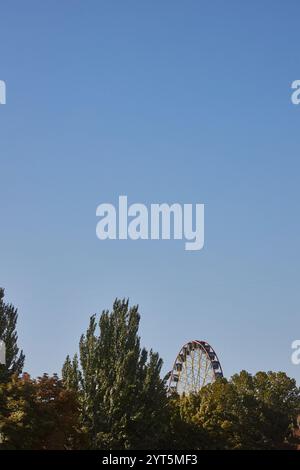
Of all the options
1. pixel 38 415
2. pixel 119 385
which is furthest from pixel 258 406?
pixel 38 415

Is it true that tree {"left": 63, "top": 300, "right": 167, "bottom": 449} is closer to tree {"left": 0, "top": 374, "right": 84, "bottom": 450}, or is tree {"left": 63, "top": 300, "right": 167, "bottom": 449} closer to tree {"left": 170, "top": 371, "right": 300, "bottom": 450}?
tree {"left": 0, "top": 374, "right": 84, "bottom": 450}

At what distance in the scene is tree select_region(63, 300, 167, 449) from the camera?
155ft

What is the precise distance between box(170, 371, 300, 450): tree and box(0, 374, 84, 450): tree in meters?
16.3

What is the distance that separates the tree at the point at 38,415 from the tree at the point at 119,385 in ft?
6.08

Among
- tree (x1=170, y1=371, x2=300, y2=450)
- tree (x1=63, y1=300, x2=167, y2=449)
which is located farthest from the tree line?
tree (x1=170, y1=371, x2=300, y2=450)

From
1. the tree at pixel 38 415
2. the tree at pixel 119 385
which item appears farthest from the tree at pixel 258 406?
the tree at pixel 38 415

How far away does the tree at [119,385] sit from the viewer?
47.1 metres

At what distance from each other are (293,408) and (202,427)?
A: 2159 centimetres

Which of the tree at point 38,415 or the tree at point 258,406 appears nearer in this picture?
the tree at point 38,415

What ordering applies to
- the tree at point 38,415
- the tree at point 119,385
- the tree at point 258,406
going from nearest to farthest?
the tree at point 38,415 → the tree at point 119,385 → the tree at point 258,406

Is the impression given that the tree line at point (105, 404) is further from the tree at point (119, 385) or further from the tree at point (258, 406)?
the tree at point (258, 406)
